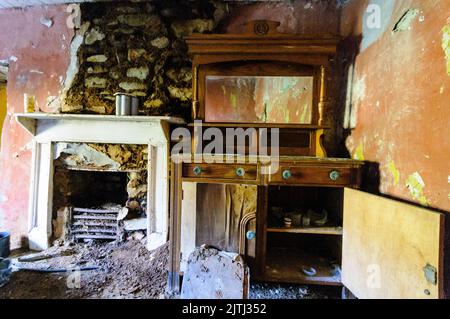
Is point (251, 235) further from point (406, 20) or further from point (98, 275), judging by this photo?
point (406, 20)

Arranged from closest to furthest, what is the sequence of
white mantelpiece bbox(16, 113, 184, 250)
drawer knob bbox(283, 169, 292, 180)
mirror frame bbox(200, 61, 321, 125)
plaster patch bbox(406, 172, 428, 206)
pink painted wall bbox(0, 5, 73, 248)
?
plaster patch bbox(406, 172, 428, 206) → drawer knob bbox(283, 169, 292, 180) → mirror frame bbox(200, 61, 321, 125) → white mantelpiece bbox(16, 113, 184, 250) → pink painted wall bbox(0, 5, 73, 248)

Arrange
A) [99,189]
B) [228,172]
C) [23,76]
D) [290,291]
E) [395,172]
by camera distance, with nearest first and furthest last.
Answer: [395,172] → [228,172] → [290,291] → [23,76] → [99,189]

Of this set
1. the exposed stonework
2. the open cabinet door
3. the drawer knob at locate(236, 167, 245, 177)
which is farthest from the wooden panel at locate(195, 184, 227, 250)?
the exposed stonework

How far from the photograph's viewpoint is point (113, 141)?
1752mm

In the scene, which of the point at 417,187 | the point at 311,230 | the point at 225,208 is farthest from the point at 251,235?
the point at 417,187

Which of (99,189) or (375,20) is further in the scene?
(99,189)

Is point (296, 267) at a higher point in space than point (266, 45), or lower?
lower

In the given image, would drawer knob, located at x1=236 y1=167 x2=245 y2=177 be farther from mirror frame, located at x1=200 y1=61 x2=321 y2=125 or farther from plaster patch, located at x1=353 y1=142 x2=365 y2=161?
plaster patch, located at x1=353 y1=142 x2=365 y2=161

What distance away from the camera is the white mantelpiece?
1.73 meters

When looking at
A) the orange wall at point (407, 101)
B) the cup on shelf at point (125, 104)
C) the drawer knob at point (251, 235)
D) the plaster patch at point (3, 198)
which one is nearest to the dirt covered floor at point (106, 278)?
the drawer knob at point (251, 235)

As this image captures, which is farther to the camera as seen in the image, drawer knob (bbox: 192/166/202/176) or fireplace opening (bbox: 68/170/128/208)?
fireplace opening (bbox: 68/170/128/208)

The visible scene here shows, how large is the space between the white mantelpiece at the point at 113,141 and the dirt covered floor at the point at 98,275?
0.51ft

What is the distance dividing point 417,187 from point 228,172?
0.88 metres

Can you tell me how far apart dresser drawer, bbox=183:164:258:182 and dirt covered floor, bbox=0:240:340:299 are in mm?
698
